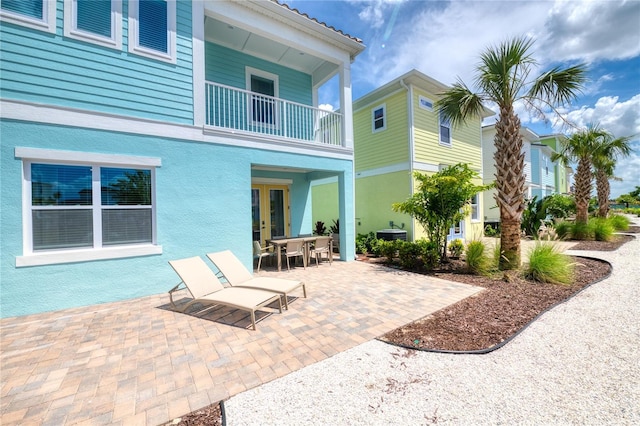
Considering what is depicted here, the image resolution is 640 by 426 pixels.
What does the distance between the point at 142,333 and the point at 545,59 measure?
37.7ft

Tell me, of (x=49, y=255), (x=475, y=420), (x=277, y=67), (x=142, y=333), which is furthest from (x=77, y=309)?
(x=277, y=67)

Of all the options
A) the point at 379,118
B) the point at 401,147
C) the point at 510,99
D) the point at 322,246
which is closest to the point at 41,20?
the point at 322,246

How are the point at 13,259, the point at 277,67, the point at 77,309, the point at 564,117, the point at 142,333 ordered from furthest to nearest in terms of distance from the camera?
the point at 277,67 < the point at 564,117 < the point at 77,309 < the point at 13,259 < the point at 142,333

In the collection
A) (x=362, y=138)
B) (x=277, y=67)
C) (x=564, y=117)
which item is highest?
(x=277, y=67)

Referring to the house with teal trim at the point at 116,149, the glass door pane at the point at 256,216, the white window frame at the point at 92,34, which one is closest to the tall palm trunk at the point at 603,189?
the house with teal trim at the point at 116,149

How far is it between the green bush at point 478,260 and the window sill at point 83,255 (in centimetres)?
847

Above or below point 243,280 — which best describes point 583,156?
above

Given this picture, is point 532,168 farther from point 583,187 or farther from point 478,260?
point 478,260

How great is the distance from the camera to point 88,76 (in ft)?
18.0

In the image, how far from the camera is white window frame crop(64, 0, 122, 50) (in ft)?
17.4

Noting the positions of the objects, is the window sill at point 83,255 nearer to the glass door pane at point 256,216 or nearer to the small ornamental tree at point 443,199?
the glass door pane at point 256,216

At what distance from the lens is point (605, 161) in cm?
1525

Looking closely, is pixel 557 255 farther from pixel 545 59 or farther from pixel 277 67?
pixel 277 67

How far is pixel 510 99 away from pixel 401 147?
191 inches
